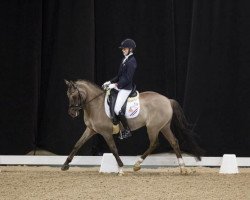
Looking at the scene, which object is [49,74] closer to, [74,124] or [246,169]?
[74,124]

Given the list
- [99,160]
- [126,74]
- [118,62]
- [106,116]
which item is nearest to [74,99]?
[106,116]

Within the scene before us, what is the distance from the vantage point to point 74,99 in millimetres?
7164

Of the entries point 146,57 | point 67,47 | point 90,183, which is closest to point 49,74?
point 67,47

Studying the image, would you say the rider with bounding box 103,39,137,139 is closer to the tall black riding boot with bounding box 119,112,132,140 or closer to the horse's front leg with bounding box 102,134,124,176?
the tall black riding boot with bounding box 119,112,132,140

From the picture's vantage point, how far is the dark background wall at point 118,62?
27.2 feet

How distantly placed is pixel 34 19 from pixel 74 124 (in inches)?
61.1

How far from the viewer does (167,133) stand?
7.45m

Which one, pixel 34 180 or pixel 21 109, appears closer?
pixel 34 180

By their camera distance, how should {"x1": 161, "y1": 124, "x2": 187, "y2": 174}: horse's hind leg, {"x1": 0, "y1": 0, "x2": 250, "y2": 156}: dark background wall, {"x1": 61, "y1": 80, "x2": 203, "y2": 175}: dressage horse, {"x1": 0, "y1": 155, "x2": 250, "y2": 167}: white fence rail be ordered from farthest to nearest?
{"x1": 0, "y1": 0, "x2": 250, "y2": 156}: dark background wall, {"x1": 0, "y1": 155, "x2": 250, "y2": 167}: white fence rail, {"x1": 161, "y1": 124, "x2": 187, "y2": 174}: horse's hind leg, {"x1": 61, "y1": 80, "x2": 203, "y2": 175}: dressage horse

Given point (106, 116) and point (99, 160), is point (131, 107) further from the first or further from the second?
point (99, 160)

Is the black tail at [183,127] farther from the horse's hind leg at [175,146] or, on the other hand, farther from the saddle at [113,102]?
the saddle at [113,102]

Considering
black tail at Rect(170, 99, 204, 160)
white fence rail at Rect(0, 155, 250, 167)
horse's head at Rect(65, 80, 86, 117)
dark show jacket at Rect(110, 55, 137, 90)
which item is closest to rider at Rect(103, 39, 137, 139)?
dark show jacket at Rect(110, 55, 137, 90)

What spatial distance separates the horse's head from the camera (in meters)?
7.14

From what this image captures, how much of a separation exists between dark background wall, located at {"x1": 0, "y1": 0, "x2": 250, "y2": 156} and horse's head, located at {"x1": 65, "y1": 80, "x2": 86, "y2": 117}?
3.97 ft
